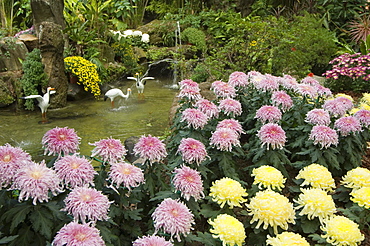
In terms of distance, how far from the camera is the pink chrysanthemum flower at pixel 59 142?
169 cm

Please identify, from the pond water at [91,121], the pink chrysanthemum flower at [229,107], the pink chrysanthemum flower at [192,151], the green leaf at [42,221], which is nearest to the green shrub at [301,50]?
the pond water at [91,121]

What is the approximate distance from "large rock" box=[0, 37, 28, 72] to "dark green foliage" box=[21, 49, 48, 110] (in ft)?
1.63

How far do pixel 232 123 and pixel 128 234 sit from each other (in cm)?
116

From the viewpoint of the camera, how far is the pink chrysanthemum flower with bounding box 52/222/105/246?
1.27 metres

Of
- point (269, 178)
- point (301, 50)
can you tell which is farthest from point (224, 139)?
point (301, 50)

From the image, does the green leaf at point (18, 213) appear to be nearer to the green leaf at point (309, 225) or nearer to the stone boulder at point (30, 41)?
the green leaf at point (309, 225)

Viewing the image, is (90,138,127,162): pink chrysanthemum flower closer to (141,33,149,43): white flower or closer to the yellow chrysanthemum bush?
the yellow chrysanthemum bush

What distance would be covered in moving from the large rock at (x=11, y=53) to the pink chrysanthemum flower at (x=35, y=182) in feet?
23.8

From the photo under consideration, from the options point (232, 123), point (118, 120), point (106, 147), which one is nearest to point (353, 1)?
point (118, 120)

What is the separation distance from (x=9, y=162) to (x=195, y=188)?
3.01 feet

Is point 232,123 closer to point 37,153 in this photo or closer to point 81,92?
point 37,153

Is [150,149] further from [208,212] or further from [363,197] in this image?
[363,197]

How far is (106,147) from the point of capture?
1790mm

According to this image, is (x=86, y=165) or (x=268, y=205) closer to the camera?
(x=86, y=165)
